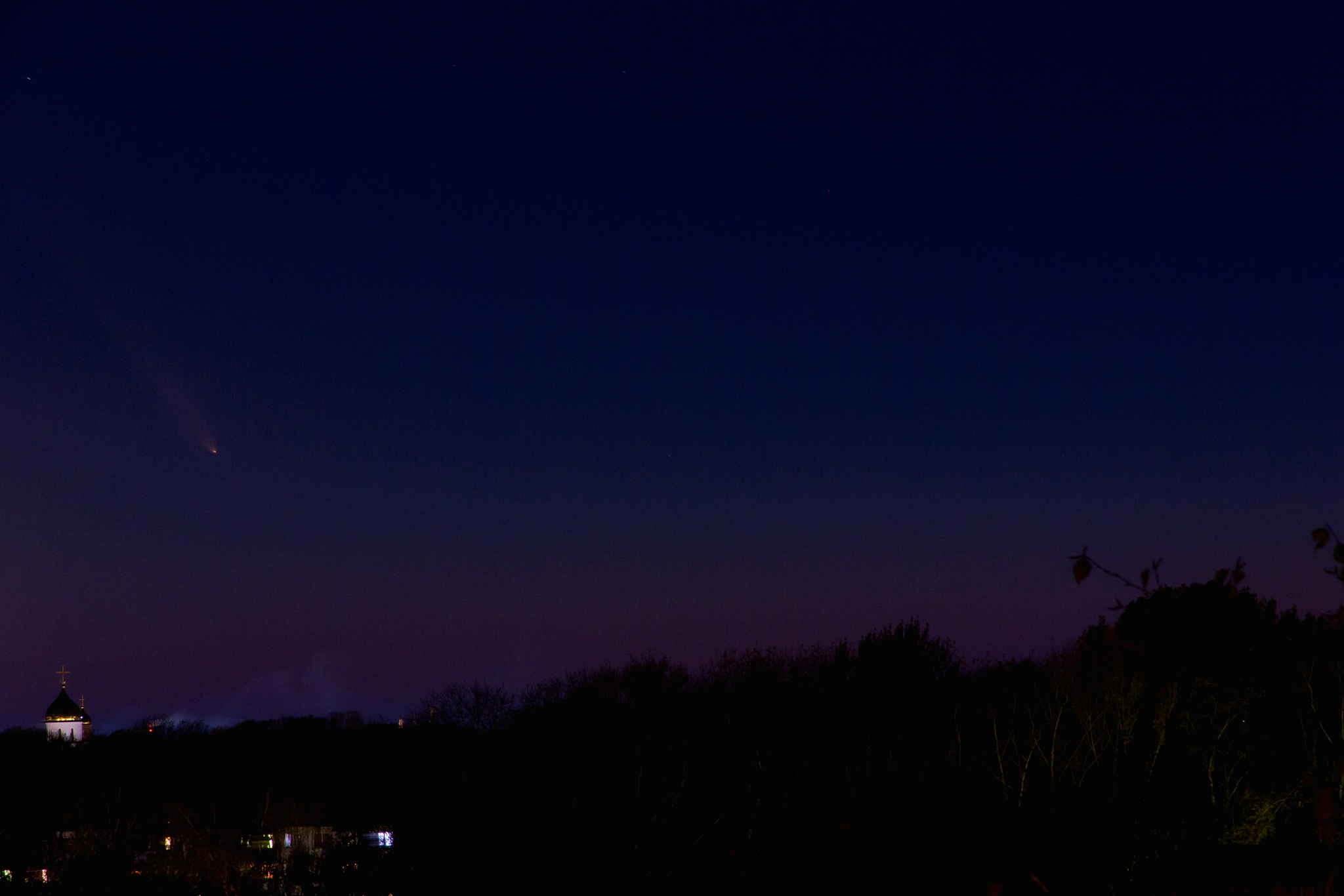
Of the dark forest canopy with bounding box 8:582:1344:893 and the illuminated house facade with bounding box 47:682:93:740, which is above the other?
the illuminated house facade with bounding box 47:682:93:740

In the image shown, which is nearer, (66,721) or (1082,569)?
(1082,569)

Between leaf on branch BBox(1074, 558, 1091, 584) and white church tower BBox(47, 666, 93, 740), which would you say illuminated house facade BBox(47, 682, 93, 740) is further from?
leaf on branch BBox(1074, 558, 1091, 584)

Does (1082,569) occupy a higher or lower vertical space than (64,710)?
lower

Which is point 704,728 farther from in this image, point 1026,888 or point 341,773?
point 341,773

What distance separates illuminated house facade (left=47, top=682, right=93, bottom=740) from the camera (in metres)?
51.9

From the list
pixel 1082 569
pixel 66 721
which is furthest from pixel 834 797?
pixel 66 721

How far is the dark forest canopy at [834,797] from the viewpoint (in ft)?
51.7

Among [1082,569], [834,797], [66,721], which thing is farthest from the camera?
[66,721]

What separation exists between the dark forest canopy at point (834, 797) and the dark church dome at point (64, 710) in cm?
3762

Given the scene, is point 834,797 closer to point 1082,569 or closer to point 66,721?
point 1082,569

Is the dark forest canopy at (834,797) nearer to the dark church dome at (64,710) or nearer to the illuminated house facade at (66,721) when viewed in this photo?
the illuminated house facade at (66,721)

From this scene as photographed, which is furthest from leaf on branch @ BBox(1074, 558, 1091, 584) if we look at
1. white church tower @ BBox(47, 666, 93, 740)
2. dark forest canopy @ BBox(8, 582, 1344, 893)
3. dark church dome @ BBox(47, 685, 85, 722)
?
dark church dome @ BBox(47, 685, 85, 722)

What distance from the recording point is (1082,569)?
356 cm

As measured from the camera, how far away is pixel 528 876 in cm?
1499
